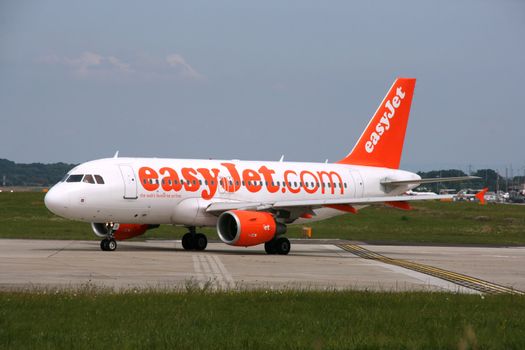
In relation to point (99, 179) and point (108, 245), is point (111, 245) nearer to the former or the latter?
point (108, 245)

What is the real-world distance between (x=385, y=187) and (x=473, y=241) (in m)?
6.94

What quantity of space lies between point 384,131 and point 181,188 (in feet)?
41.9

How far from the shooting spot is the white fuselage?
35812 millimetres

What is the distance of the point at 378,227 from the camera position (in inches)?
2416

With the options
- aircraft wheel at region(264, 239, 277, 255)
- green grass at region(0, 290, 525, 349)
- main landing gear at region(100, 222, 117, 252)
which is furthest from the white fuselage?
green grass at region(0, 290, 525, 349)

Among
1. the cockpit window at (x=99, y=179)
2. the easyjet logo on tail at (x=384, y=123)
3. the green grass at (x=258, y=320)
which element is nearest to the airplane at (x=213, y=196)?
the cockpit window at (x=99, y=179)

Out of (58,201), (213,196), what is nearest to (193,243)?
(213,196)

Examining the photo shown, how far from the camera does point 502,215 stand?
74438 mm

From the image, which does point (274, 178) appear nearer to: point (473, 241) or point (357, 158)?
point (357, 158)

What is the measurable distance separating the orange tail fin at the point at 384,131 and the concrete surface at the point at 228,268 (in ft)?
22.2

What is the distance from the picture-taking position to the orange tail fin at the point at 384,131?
46.7m

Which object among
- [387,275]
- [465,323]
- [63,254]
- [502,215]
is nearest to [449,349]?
[465,323]

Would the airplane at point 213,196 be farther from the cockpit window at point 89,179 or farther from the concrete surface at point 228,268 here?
the concrete surface at point 228,268

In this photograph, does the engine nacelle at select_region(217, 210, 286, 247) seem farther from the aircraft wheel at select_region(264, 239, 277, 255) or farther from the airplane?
the aircraft wheel at select_region(264, 239, 277, 255)
